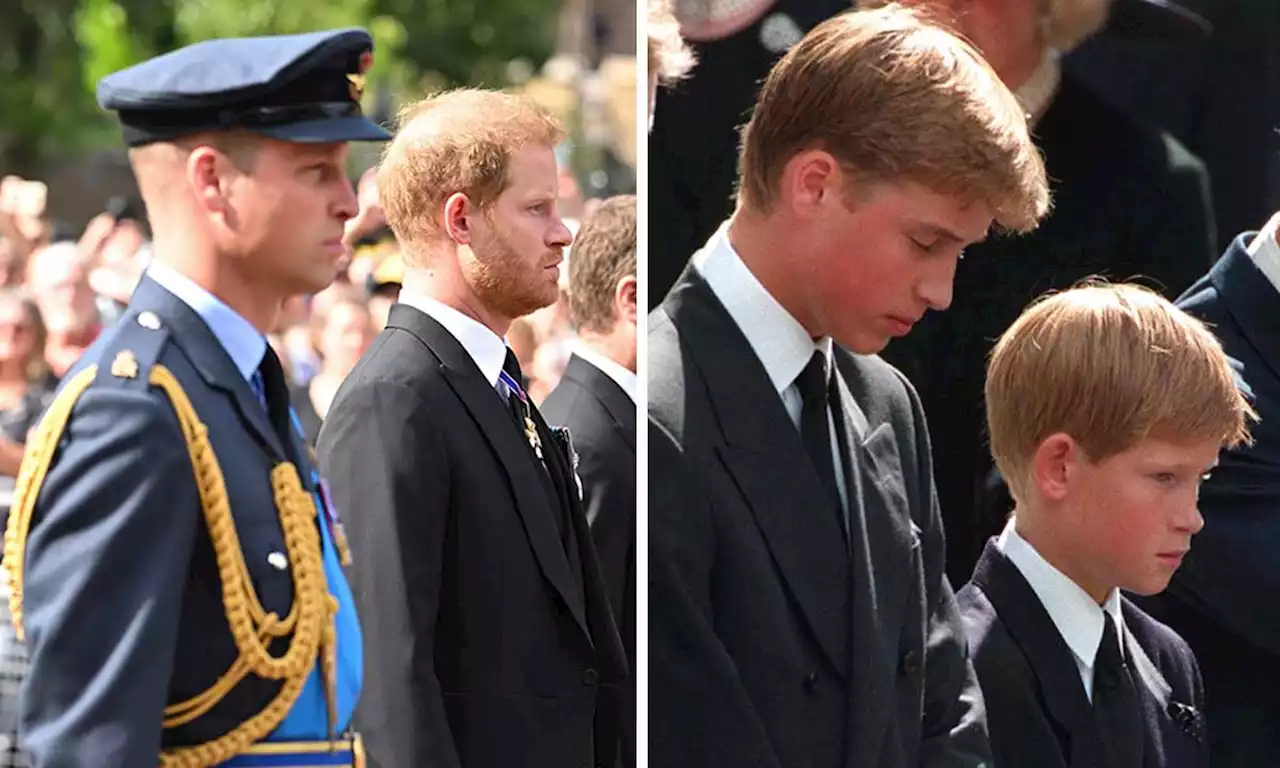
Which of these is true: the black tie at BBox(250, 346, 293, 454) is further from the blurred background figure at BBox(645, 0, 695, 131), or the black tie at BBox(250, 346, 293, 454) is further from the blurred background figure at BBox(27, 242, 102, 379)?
the blurred background figure at BBox(27, 242, 102, 379)

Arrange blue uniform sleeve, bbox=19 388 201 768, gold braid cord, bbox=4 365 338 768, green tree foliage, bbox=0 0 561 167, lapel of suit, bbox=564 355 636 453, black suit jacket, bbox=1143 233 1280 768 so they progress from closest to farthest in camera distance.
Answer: blue uniform sleeve, bbox=19 388 201 768
gold braid cord, bbox=4 365 338 768
black suit jacket, bbox=1143 233 1280 768
lapel of suit, bbox=564 355 636 453
green tree foliage, bbox=0 0 561 167

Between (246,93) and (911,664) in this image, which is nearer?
(246,93)

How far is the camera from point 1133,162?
3336 mm

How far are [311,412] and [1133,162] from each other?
8.45ft

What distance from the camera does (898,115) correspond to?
3199 mm

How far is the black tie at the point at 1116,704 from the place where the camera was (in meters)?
3.34

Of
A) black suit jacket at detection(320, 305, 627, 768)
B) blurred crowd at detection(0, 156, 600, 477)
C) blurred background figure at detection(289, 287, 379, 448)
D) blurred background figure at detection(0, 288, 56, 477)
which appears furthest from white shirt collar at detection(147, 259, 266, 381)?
blurred background figure at detection(289, 287, 379, 448)

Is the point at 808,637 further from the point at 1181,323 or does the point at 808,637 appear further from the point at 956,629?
the point at 1181,323

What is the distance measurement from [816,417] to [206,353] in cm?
89

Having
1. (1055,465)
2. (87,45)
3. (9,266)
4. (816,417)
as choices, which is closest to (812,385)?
(816,417)

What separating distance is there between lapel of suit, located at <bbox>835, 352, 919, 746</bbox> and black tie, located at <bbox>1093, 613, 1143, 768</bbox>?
13.0 inches

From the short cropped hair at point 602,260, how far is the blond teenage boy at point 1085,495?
32.9 inches

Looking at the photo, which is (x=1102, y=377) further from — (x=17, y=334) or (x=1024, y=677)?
(x=17, y=334)

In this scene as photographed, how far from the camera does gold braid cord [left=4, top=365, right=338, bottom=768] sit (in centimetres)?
280
